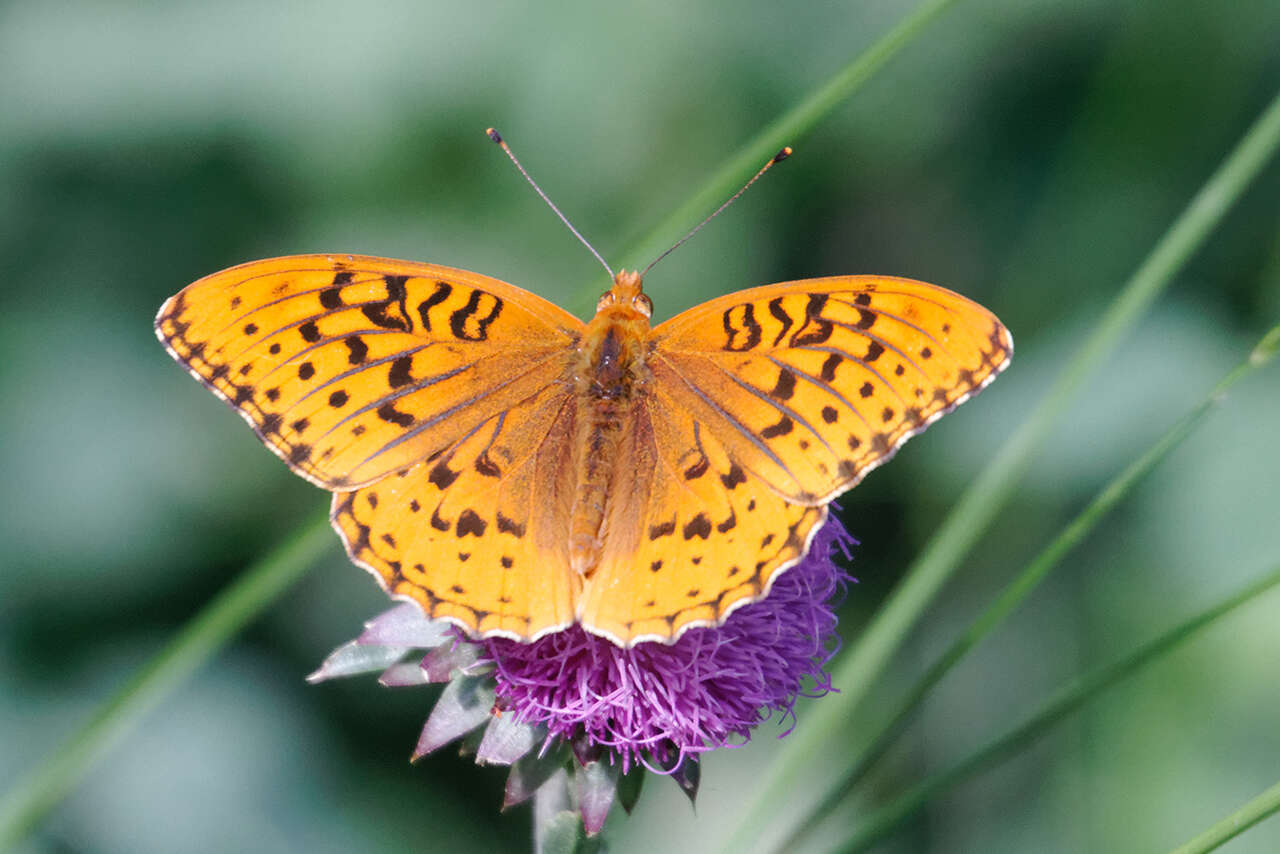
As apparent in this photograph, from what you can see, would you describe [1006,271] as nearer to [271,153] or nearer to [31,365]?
[271,153]

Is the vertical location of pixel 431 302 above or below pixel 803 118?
above

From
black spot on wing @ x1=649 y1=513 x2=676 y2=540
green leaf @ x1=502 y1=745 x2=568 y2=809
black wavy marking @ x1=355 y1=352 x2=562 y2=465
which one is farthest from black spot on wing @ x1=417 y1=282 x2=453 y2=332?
green leaf @ x1=502 y1=745 x2=568 y2=809

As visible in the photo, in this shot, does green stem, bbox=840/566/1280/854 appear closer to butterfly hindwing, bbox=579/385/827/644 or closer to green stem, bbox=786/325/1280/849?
green stem, bbox=786/325/1280/849

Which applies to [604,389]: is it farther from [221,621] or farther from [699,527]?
[221,621]

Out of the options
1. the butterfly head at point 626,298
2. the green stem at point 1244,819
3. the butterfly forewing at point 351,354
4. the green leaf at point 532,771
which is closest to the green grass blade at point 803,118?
the butterfly head at point 626,298

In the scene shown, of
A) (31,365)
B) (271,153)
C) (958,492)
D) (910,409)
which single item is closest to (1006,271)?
(958,492)

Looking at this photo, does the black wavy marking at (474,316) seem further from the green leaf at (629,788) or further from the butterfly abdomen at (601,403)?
the green leaf at (629,788)

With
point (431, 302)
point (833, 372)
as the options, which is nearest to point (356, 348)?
point (431, 302)
